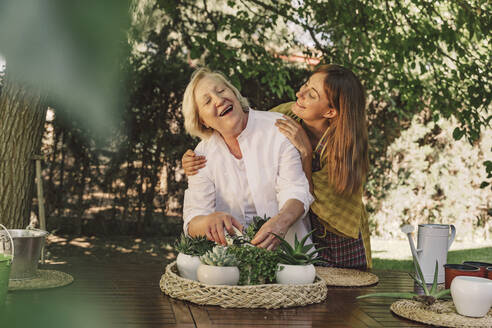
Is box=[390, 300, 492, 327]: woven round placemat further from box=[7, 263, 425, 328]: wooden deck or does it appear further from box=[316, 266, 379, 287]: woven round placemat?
box=[316, 266, 379, 287]: woven round placemat

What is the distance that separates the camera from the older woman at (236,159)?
2.09m

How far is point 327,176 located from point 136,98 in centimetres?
467

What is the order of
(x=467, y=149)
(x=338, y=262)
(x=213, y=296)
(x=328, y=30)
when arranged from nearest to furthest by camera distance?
(x=213, y=296) → (x=338, y=262) → (x=328, y=30) → (x=467, y=149)

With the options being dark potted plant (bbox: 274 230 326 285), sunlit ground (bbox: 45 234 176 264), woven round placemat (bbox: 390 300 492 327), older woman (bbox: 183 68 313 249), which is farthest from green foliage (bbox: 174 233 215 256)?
sunlit ground (bbox: 45 234 176 264)

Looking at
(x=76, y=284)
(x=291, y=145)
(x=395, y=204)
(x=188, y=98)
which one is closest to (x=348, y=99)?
(x=291, y=145)

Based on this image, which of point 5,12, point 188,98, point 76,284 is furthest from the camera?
point 188,98

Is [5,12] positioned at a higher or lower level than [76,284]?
higher

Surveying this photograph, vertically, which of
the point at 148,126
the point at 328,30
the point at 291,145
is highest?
the point at 328,30

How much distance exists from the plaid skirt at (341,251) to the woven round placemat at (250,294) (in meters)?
0.77

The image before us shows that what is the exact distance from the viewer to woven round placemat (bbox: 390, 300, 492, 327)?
137 centimetres

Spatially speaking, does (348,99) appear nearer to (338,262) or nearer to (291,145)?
(291,145)

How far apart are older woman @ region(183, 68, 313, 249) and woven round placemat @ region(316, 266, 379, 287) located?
24cm

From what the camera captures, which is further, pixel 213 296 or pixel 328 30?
pixel 328 30

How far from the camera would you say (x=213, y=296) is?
1.46 meters
